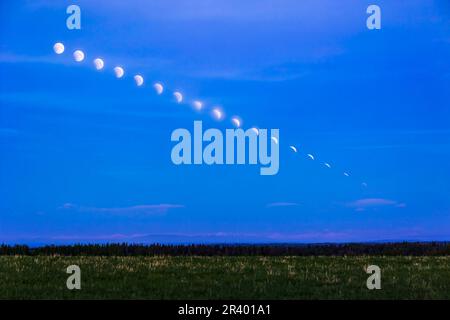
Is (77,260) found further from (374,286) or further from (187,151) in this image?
(374,286)

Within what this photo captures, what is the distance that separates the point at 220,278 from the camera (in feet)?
74.3

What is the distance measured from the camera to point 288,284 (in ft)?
69.9

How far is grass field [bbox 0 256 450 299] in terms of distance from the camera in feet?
64.2

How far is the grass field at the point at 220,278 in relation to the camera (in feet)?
64.2

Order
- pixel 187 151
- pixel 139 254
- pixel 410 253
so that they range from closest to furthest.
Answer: pixel 187 151 → pixel 139 254 → pixel 410 253

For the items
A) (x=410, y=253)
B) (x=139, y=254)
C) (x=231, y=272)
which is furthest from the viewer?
(x=410, y=253)

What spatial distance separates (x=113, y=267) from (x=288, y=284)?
725 cm
